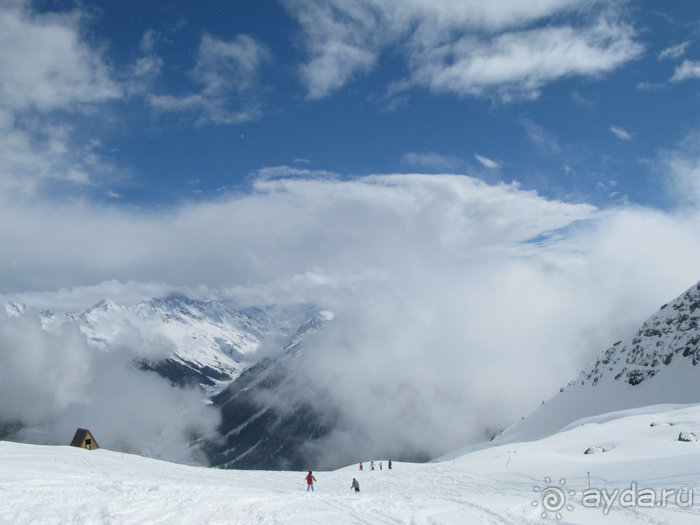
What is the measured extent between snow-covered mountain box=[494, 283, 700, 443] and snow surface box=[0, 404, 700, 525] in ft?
168

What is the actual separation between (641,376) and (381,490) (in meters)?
92.3

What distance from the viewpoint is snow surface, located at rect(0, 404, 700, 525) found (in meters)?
21.0

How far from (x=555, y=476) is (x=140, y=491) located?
2934cm

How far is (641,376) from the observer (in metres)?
101

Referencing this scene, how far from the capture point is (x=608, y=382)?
358 ft

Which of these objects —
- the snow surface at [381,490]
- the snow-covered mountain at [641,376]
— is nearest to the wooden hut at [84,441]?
the snow surface at [381,490]

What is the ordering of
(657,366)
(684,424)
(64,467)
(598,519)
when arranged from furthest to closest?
(657,366) < (684,424) < (64,467) < (598,519)

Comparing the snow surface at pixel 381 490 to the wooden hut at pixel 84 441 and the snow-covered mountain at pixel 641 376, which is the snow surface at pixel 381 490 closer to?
the snow-covered mountain at pixel 641 376

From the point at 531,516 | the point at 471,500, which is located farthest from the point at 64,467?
the point at 531,516

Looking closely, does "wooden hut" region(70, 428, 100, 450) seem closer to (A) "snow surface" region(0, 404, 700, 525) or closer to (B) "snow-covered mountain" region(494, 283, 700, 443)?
(A) "snow surface" region(0, 404, 700, 525)

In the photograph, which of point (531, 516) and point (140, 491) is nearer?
point (531, 516)

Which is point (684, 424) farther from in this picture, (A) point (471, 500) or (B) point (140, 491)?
(B) point (140, 491)

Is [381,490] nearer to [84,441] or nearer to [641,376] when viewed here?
[84,441]

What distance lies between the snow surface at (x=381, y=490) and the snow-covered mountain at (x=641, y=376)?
168 feet
